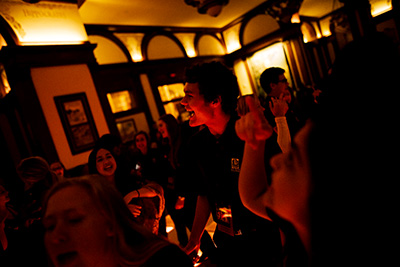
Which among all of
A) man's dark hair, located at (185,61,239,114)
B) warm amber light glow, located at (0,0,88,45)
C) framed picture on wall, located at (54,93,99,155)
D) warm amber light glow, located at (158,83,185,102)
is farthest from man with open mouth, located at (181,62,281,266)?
warm amber light glow, located at (158,83,185,102)

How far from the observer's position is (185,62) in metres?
9.28

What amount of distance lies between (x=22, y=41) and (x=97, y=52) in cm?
236

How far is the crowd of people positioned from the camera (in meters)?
0.60

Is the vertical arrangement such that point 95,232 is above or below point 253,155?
below

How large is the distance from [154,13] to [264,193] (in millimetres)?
8087

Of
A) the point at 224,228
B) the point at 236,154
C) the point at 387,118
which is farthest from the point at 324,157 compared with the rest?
the point at 224,228

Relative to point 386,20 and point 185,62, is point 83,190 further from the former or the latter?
point 386,20

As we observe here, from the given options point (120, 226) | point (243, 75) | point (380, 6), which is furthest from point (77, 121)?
point (380, 6)

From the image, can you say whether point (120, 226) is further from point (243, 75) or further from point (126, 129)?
point (243, 75)

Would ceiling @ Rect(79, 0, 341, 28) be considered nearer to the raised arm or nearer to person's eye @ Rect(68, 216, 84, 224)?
person's eye @ Rect(68, 216, 84, 224)

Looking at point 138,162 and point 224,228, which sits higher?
point 138,162

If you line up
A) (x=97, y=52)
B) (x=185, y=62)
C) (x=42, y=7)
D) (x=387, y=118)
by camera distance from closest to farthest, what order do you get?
(x=387, y=118)
(x=42, y=7)
(x=97, y=52)
(x=185, y=62)

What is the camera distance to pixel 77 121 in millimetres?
5551

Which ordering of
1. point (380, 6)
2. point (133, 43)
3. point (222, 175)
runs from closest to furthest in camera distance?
point (222, 175), point (133, 43), point (380, 6)
